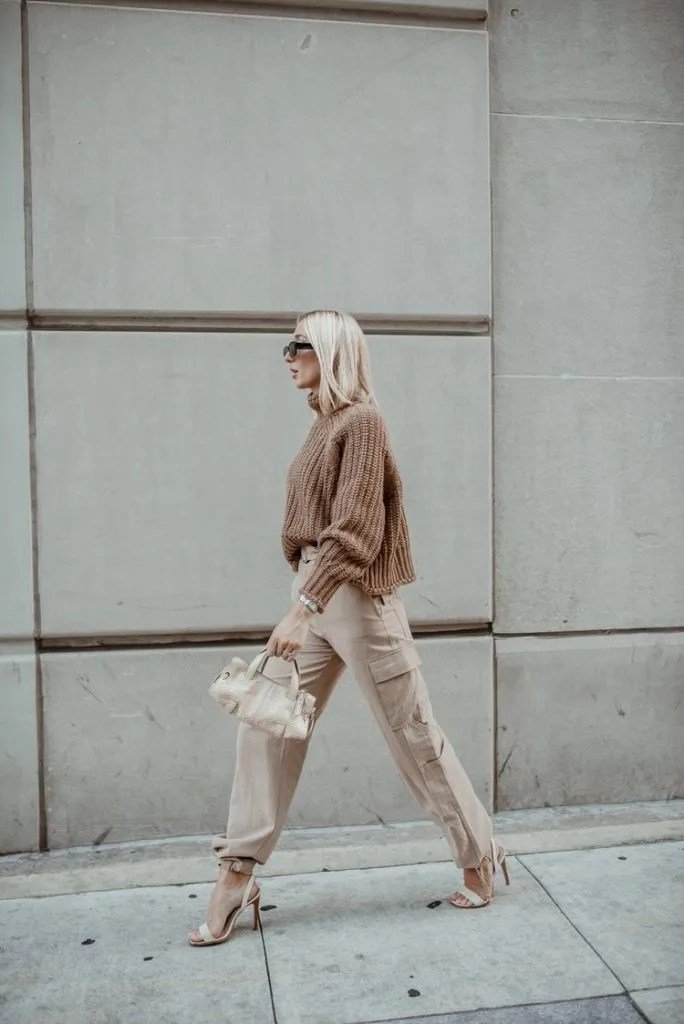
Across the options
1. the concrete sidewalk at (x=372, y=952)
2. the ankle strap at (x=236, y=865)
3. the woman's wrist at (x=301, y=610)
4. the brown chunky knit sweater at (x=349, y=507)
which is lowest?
the concrete sidewalk at (x=372, y=952)

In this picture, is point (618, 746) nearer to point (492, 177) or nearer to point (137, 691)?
point (137, 691)

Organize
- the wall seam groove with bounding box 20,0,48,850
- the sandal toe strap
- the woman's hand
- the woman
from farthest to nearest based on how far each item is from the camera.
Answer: the wall seam groove with bounding box 20,0,48,850, the sandal toe strap, the woman, the woman's hand

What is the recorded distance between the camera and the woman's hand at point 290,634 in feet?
9.25

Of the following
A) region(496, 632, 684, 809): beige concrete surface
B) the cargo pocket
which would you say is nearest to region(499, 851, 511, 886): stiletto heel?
the cargo pocket

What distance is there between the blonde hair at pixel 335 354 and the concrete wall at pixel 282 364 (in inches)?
35.6

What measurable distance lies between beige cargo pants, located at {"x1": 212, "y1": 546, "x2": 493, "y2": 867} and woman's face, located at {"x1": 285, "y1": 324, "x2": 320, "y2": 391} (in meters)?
0.52

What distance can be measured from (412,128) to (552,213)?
0.69m

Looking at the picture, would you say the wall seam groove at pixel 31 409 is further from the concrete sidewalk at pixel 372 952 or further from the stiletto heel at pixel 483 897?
the stiletto heel at pixel 483 897

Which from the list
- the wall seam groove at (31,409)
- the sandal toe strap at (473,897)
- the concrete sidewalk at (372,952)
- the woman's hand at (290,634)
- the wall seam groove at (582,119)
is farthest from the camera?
the wall seam groove at (582,119)

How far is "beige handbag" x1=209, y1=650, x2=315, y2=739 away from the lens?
9.27 ft

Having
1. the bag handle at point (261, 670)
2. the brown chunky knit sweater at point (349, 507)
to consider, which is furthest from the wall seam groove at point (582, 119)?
the bag handle at point (261, 670)

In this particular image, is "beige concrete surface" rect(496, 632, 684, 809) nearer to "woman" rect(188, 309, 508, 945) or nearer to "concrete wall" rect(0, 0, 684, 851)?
"concrete wall" rect(0, 0, 684, 851)

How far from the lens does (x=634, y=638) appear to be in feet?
14.2

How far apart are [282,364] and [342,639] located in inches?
52.1
